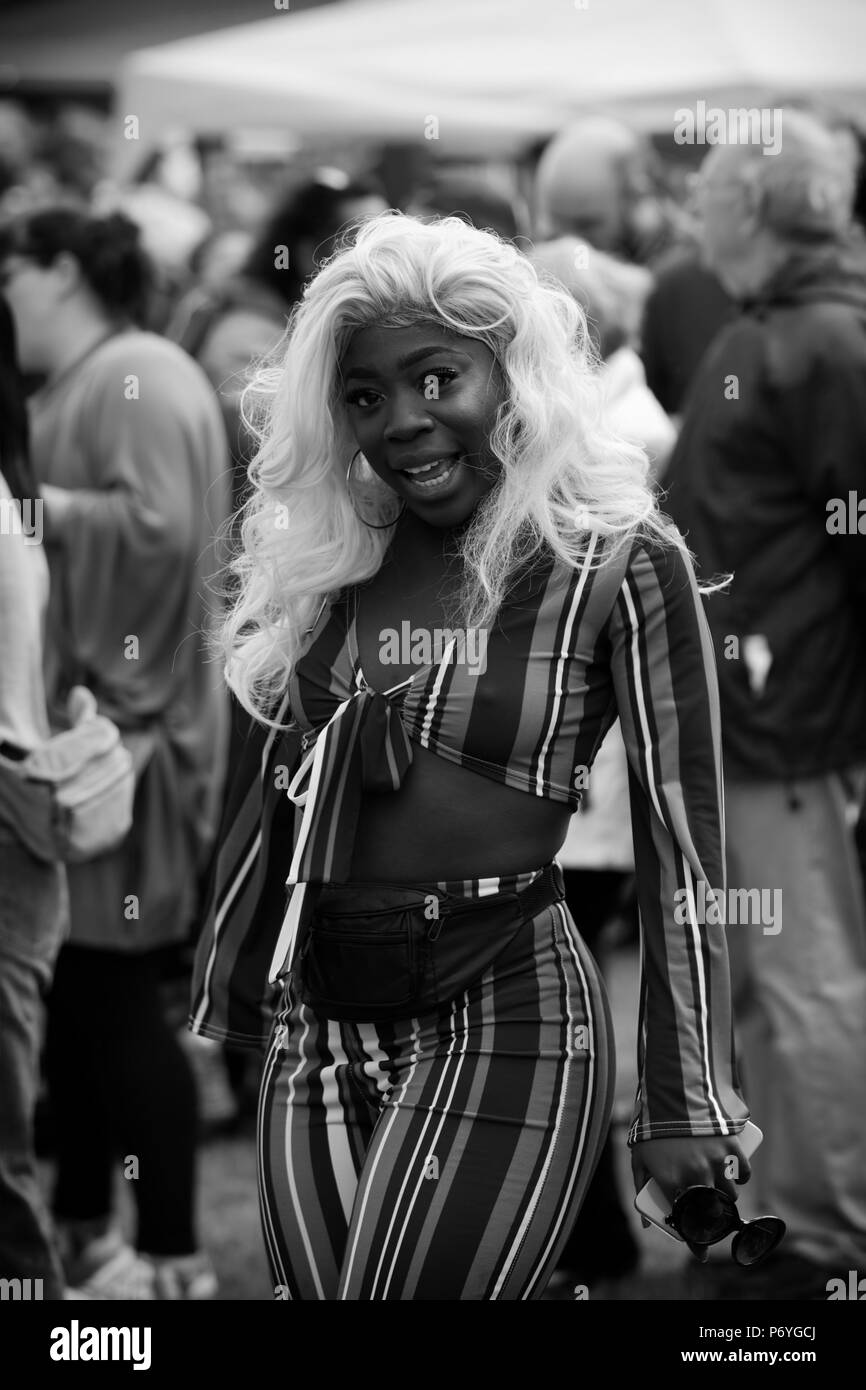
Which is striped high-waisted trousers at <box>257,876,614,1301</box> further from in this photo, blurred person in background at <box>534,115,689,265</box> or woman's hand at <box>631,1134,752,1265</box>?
blurred person in background at <box>534,115,689,265</box>

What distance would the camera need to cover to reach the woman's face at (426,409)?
254cm

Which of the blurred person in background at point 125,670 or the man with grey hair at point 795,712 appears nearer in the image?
the man with grey hair at point 795,712

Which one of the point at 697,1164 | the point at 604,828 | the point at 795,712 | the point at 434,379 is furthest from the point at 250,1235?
the point at 434,379

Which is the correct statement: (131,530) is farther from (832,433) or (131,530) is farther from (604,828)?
(832,433)

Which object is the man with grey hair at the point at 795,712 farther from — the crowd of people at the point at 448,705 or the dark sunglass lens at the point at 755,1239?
the dark sunglass lens at the point at 755,1239

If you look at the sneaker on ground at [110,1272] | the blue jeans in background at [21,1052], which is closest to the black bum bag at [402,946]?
the blue jeans in background at [21,1052]

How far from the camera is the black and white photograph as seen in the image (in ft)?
8.08

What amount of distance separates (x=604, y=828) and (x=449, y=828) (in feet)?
5.69

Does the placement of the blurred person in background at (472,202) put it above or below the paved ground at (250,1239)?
above

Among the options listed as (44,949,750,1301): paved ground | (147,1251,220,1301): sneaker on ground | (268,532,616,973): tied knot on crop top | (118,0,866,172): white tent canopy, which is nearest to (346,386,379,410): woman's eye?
(268,532,616,973): tied knot on crop top

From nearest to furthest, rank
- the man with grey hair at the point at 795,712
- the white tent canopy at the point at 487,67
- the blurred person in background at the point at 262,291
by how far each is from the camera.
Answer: the man with grey hair at the point at 795,712 < the blurred person in background at the point at 262,291 < the white tent canopy at the point at 487,67

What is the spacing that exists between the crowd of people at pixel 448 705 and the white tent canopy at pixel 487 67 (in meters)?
3.17

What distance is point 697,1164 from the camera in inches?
92.6
